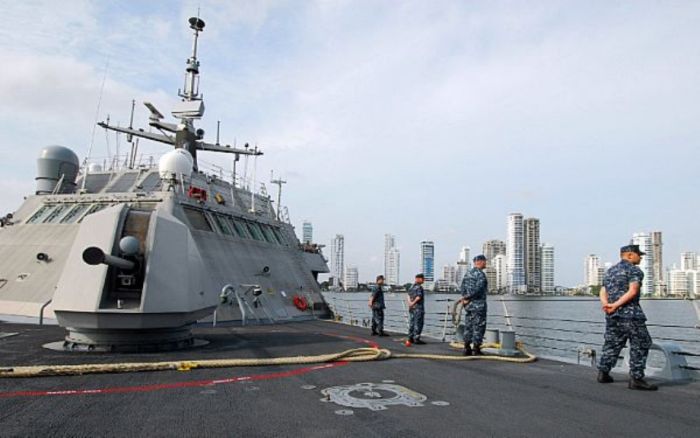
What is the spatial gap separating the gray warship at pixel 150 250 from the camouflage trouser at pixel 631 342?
18.2 ft

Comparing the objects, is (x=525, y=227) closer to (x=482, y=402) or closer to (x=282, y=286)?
(x=282, y=286)

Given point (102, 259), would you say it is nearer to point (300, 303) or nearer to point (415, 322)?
point (415, 322)

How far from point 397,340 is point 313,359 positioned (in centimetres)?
420

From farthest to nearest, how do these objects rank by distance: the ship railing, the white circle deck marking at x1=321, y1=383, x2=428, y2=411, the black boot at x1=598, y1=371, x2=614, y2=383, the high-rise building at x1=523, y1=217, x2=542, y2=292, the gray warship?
the high-rise building at x1=523, y1=217, x2=542, y2=292 → the ship railing → the gray warship → the black boot at x1=598, y1=371, x2=614, y2=383 → the white circle deck marking at x1=321, y1=383, x2=428, y2=411

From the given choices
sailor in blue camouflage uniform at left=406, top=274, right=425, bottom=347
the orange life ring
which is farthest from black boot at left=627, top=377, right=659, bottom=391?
the orange life ring

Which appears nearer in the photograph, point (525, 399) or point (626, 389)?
point (525, 399)

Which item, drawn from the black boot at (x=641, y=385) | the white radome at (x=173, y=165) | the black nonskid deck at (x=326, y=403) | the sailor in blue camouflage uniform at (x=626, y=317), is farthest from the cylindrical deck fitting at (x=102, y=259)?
the white radome at (x=173, y=165)

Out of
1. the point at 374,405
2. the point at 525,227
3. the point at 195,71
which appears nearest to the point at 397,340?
the point at 374,405

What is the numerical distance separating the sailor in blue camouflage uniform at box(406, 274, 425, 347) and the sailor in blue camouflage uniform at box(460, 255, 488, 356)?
1.62m

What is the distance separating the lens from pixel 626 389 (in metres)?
5.16

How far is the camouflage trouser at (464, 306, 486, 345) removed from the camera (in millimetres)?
7609

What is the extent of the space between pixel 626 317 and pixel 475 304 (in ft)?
8.61

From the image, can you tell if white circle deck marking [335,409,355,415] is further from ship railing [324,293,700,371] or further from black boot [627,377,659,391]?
ship railing [324,293,700,371]

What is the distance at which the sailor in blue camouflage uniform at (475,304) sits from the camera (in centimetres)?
762
